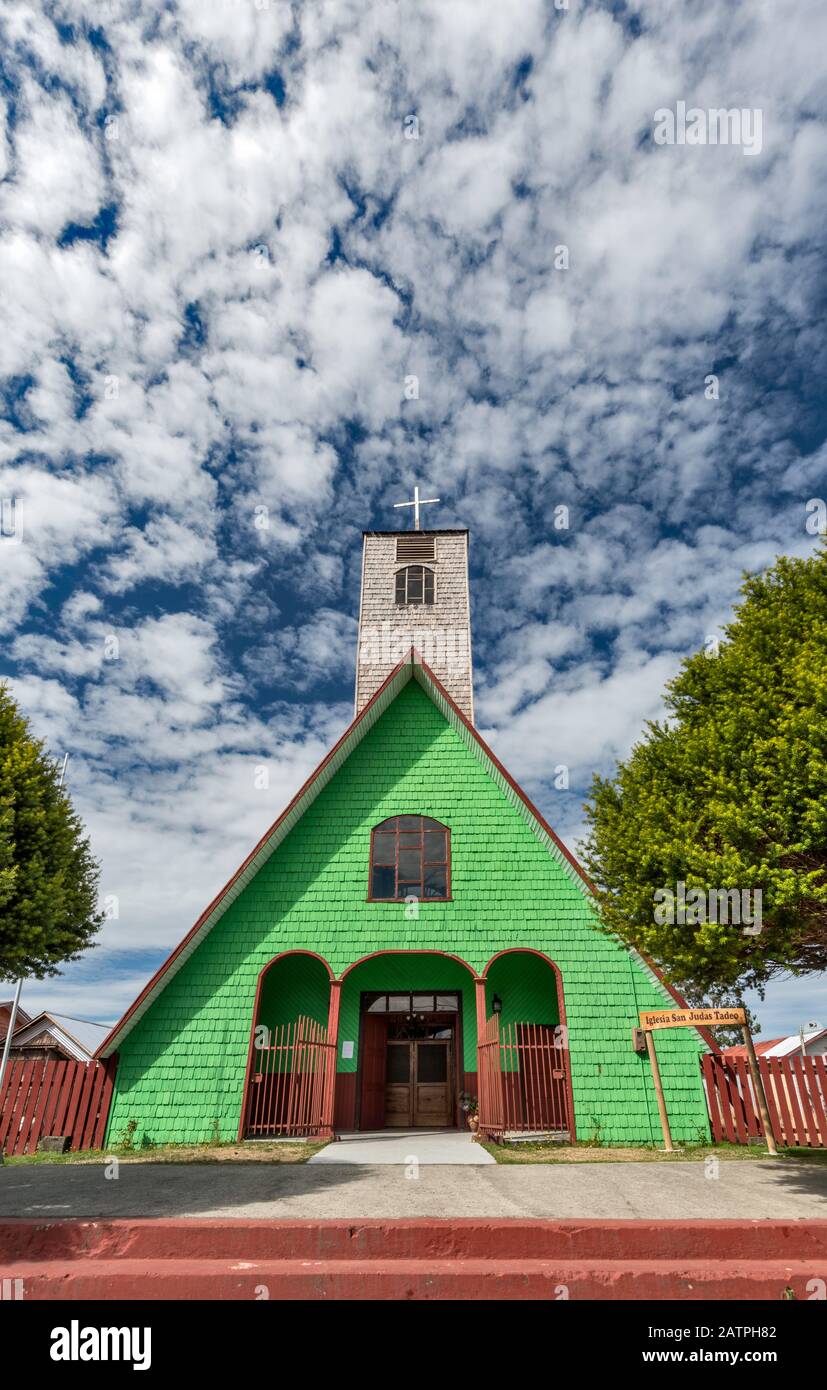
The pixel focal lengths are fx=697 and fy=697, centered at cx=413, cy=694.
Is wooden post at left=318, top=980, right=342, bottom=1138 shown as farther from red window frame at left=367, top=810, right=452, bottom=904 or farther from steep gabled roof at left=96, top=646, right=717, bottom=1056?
steep gabled roof at left=96, top=646, right=717, bottom=1056

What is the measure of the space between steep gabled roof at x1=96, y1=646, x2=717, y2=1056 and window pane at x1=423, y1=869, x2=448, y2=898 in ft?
7.38

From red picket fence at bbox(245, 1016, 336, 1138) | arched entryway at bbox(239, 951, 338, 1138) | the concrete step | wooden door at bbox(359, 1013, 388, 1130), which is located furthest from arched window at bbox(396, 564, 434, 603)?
the concrete step

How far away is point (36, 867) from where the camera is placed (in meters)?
9.62

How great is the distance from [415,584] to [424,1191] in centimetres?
1789

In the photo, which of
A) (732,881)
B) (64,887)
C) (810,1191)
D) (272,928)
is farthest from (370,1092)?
(732,881)

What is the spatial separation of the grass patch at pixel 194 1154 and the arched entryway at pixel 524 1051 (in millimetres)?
3293

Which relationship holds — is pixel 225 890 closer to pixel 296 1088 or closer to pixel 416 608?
pixel 296 1088

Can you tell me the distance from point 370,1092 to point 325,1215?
10.3 meters

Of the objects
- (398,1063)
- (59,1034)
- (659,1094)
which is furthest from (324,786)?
(59,1034)

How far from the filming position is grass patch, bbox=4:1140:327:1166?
10820 millimetres

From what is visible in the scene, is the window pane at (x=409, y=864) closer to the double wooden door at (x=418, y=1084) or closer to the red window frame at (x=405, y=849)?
the red window frame at (x=405, y=849)

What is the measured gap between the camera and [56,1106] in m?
13.2

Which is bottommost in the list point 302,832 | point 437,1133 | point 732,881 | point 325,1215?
point 437,1133
